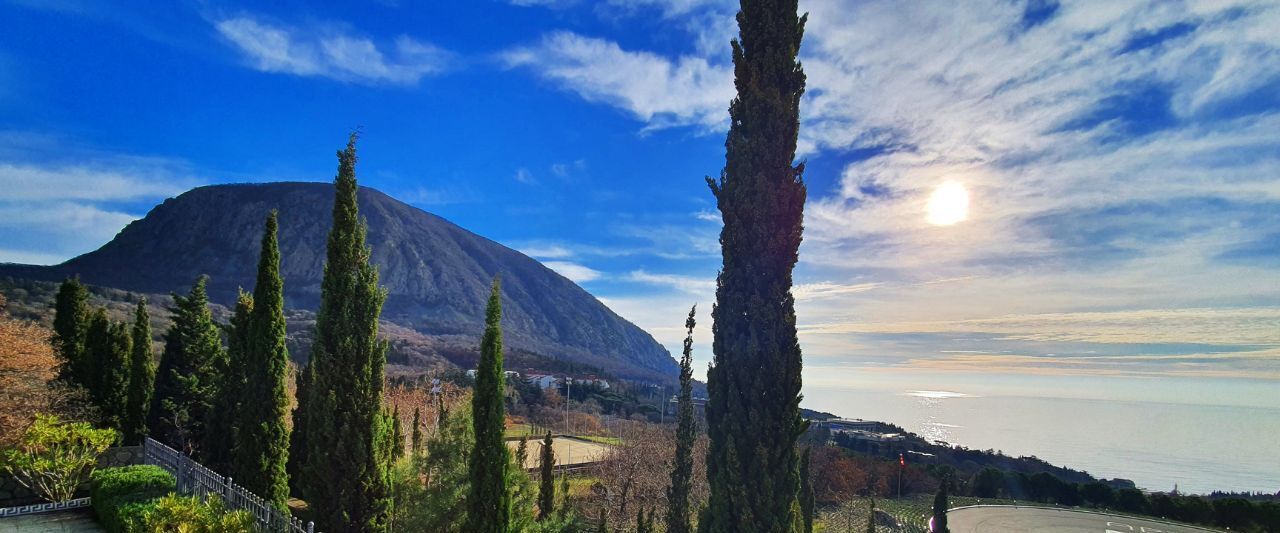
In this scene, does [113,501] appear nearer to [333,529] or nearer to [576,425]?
[333,529]

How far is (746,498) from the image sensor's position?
11.9 m

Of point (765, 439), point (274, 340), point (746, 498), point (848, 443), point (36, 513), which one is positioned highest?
point (274, 340)

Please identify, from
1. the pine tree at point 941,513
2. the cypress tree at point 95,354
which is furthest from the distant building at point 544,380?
the cypress tree at point 95,354

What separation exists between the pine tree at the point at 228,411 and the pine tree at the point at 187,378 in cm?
305

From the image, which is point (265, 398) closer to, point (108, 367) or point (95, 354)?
point (108, 367)

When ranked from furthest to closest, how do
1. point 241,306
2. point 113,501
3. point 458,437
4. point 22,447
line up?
point 458,437 < point 241,306 < point 22,447 < point 113,501

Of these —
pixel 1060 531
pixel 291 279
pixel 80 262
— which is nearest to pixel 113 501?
pixel 1060 531

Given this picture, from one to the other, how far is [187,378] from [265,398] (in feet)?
21.1

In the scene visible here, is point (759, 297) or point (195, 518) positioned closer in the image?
point (195, 518)

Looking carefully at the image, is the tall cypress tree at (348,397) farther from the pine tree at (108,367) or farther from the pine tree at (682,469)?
the pine tree at (108,367)

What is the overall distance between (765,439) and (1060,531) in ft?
133

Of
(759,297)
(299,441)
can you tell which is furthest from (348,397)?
(759,297)

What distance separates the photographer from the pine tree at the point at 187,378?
60.4ft

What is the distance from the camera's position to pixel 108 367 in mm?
20000
